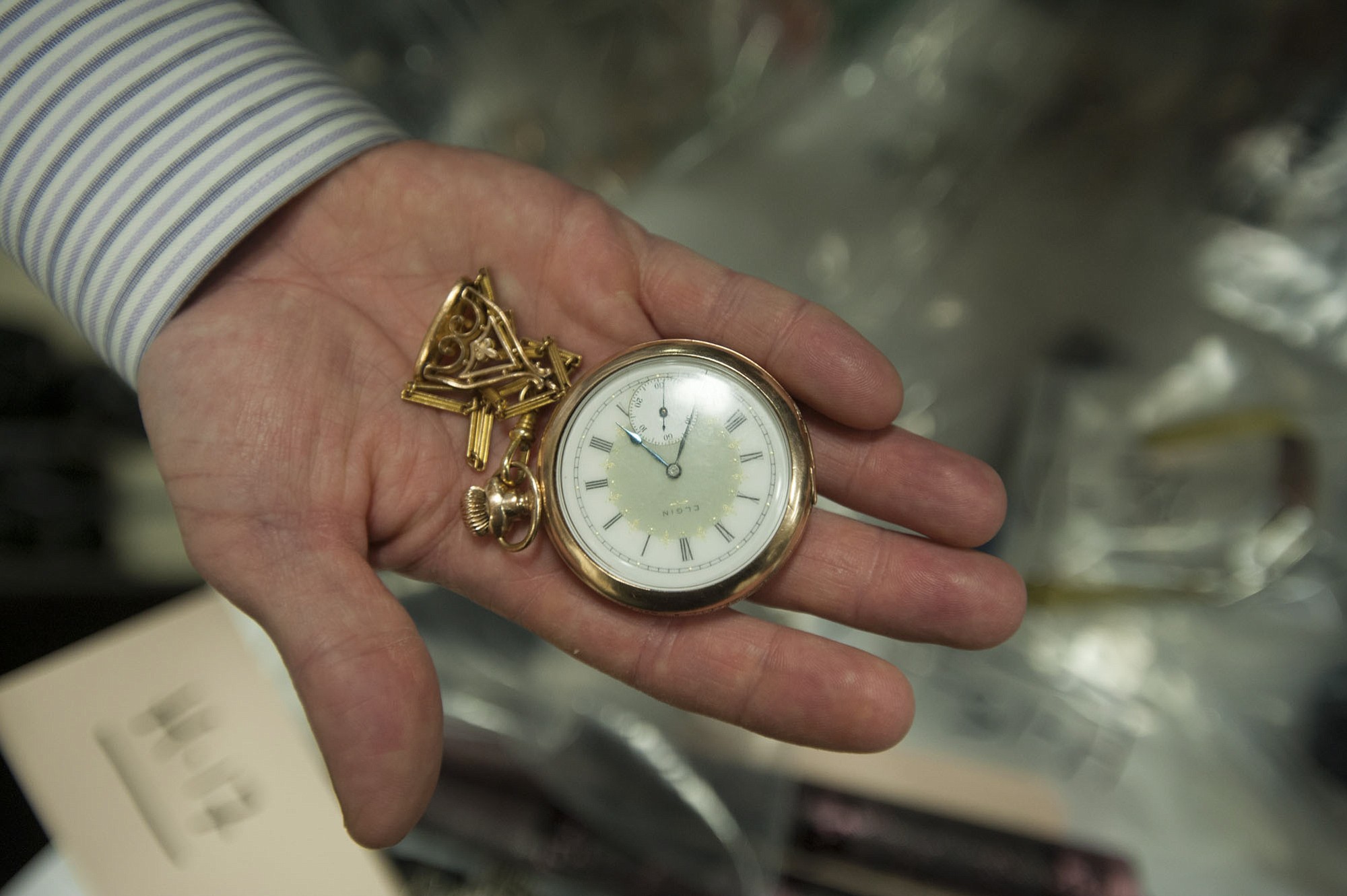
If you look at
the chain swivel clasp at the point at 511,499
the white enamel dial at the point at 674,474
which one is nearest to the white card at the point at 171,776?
the chain swivel clasp at the point at 511,499

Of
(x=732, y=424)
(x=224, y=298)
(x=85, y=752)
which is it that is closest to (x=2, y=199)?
(x=224, y=298)

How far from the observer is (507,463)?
1.96m

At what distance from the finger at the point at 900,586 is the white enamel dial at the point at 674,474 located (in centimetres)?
15

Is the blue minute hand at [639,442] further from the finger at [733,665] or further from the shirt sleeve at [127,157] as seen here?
the shirt sleeve at [127,157]

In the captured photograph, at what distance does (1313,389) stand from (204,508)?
137 inches

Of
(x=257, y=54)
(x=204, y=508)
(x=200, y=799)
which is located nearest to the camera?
(x=204, y=508)

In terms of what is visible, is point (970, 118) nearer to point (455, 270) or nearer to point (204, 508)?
point (455, 270)

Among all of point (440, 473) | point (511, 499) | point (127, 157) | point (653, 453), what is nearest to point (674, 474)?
point (653, 453)

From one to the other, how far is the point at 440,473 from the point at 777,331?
0.86 m

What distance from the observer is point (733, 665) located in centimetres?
180

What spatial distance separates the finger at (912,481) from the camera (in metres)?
1.88

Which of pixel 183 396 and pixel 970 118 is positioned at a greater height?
pixel 970 118

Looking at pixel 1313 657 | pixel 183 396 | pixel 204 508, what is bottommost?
pixel 204 508

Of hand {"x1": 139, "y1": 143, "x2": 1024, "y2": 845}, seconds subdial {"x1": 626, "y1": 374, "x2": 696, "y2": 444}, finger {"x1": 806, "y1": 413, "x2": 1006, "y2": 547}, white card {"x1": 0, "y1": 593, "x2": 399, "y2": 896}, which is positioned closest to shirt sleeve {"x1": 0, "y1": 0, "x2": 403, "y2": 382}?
hand {"x1": 139, "y1": 143, "x2": 1024, "y2": 845}
